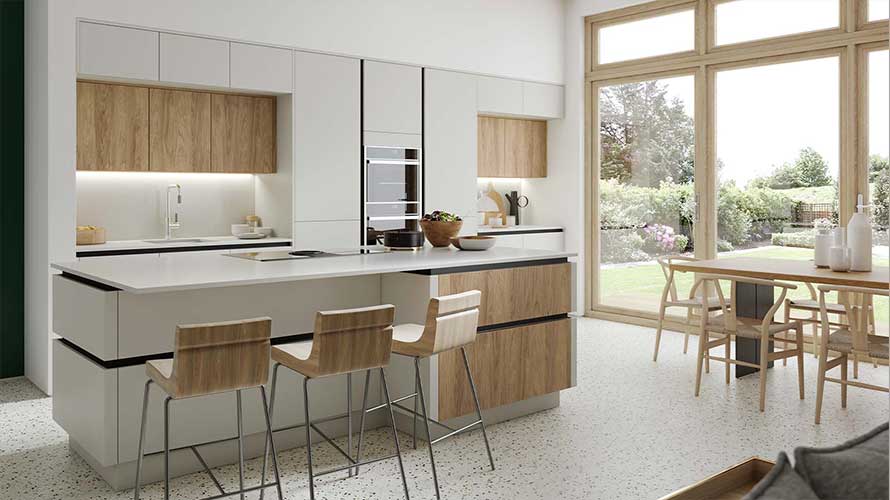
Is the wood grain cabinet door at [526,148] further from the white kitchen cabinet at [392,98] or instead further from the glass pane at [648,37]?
the white kitchen cabinet at [392,98]

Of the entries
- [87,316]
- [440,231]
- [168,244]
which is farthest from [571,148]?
[87,316]

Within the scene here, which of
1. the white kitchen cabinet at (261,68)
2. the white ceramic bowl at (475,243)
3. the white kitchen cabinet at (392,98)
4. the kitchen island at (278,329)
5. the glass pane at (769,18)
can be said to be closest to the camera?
the kitchen island at (278,329)

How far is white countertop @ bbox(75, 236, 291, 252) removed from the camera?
5218 millimetres

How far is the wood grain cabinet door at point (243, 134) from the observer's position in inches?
233

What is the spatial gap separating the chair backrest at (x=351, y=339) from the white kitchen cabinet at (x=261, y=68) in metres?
3.20

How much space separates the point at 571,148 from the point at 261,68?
3.56 meters

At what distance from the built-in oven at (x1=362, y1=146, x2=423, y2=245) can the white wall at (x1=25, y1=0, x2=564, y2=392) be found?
840mm

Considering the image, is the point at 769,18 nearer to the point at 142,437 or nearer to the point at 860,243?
the point at 860,243

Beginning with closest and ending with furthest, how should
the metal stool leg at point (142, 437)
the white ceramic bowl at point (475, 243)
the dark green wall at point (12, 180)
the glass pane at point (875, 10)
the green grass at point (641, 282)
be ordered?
the metal stool leg at point (142, 437) < the white ceramic bowl at point (475, 243) < the dark green wall at point (12, 180) < the glass pane at point (875, 10) < the green grass at point (641, 282)

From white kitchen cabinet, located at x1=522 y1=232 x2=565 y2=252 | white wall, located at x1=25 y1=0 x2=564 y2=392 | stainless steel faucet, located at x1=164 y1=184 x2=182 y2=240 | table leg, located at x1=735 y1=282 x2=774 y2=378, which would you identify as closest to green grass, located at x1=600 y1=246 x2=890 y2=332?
white kitchen cabinet, located at x1=522 y1=232 x2=565 y2=252

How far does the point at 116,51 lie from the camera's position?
5180 millimetres

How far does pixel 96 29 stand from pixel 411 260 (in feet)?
9.33

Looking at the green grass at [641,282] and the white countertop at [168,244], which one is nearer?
the white countertop at [168,244]

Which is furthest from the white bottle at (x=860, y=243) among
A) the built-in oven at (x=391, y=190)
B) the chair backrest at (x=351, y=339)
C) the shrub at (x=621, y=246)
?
the built-in oven at (x=391, y=190)
